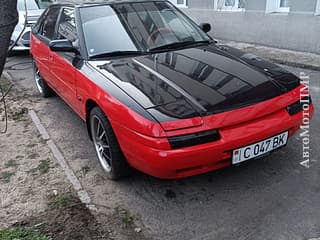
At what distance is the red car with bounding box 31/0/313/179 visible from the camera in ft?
8.28

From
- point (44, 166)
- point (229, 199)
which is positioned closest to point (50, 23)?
point (44, 166)

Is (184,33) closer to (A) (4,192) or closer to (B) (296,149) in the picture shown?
(B) (296,149)

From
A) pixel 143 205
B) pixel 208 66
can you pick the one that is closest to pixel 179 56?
pixel 208 66

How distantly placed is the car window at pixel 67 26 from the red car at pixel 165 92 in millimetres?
32

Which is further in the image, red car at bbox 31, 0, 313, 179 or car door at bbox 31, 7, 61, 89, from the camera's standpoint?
car door at bbox 31, 7, 61, 89

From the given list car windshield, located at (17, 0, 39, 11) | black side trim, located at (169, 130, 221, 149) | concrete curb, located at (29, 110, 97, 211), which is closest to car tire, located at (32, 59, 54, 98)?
concrete curb, located at (29, 110, 97, 211)

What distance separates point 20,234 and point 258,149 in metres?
1.96

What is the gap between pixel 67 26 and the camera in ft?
14.2

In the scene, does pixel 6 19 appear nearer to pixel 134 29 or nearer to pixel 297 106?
pixel 134 29

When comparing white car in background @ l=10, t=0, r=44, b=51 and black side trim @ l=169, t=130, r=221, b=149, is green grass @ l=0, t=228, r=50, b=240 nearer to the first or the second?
black side trim @ l=169, t=130, r=221, b=149

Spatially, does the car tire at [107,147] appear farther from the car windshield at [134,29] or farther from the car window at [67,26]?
the car window at [67,26]

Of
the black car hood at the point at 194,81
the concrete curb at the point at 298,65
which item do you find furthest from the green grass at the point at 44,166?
the concrete curb at the point at 298,65

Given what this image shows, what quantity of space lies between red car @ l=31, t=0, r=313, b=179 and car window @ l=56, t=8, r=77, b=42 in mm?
32

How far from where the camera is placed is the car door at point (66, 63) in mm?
3887
